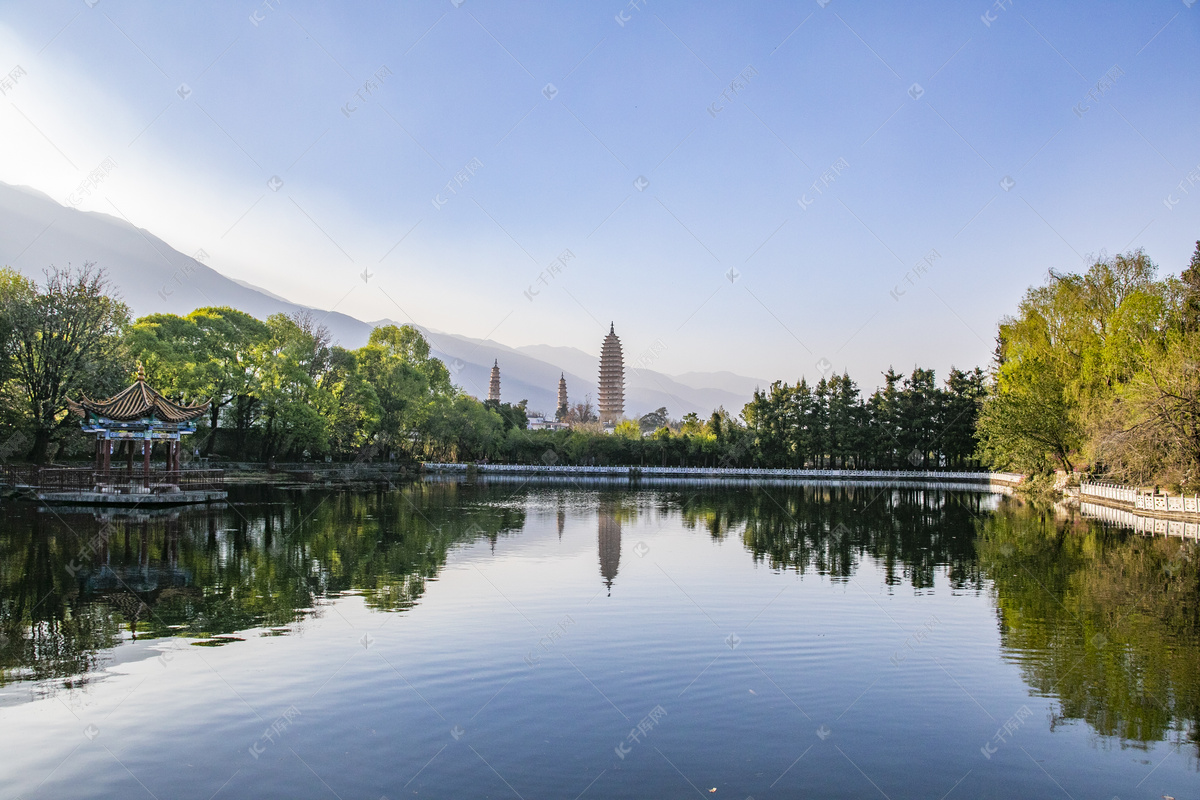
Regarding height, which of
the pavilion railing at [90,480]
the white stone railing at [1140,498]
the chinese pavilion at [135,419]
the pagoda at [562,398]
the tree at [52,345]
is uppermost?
the pagoda at [562,398]

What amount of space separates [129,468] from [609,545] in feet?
70.4

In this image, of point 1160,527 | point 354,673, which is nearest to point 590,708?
point 354,673

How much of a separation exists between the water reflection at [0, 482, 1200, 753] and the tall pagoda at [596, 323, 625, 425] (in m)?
128

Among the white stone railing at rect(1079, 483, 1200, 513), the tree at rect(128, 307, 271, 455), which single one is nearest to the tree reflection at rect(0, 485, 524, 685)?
the tree at rect(128, 307, 271, 455)

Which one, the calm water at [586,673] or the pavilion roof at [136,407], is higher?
the pavilion roof at [136,407]

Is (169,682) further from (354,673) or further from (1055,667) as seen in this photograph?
(1055,667)

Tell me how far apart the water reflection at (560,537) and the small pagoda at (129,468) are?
7.76 ft

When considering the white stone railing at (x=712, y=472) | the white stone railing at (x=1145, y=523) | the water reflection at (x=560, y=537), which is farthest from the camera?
the white stone railing at (x=712, y=472)

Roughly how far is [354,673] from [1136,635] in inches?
423

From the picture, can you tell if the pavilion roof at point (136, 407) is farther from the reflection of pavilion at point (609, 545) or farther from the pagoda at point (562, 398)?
the pagoda at point (562, 398)

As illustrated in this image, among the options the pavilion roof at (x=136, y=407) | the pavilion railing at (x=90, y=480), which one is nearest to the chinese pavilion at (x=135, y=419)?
the pavilion roof at (x=136, y=407)

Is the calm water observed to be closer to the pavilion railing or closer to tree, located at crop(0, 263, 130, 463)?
the pavilion railing

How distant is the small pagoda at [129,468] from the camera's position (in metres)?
28.4

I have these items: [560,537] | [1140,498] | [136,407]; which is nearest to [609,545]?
[560,537]
